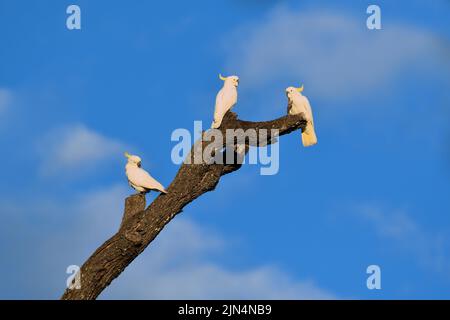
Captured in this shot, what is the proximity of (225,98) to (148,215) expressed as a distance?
2.51 meters

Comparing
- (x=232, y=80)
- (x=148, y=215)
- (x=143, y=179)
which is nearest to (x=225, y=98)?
(x=232, y=80)

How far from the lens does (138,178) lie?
1430cm

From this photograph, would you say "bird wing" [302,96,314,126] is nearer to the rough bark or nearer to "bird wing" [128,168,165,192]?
the rough bark

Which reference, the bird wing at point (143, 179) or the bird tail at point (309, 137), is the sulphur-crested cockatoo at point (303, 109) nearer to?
the bird tail at point (309, 137)

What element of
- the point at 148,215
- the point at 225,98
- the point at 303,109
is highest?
the point at 225,98

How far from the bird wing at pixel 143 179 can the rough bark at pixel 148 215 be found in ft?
0.59

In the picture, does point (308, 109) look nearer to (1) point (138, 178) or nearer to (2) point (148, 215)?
(1) point (138, 178)

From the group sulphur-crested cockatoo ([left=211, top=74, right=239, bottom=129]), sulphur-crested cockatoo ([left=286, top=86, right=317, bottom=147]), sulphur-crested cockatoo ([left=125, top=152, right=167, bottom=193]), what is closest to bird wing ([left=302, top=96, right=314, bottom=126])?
sulphur-crested cockatoo ([left=286, top=86, right=317, bottom=147])

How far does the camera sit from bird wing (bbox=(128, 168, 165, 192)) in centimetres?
1411

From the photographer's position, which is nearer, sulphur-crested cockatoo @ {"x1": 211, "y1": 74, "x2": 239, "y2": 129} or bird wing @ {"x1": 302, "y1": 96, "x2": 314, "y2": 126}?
sulphur-crested cockatoo @ {"x1": 211, "y1": 74, "x2": 239, "y2": 129}
